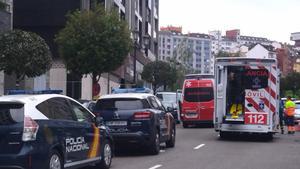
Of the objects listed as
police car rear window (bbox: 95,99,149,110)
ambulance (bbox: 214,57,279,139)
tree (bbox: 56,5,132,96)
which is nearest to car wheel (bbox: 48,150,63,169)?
police car rear window (bbox: 95,99,149,110)

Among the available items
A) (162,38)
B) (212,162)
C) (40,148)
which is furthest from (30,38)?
(162,38)

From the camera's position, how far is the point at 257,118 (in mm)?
21297

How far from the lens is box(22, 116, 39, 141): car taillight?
9750 mm

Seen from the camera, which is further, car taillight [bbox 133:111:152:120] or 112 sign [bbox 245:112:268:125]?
112 sign [bbox 245:112:268:125]

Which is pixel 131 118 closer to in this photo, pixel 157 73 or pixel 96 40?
pixel 96 40

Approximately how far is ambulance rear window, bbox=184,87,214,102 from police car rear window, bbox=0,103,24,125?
21874 mm

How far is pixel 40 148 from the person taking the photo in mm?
9914

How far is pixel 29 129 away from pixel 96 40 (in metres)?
22.9

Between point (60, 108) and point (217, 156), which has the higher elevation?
point (60, 108)

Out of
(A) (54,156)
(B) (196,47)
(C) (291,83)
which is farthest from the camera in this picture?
(B) (196,47)

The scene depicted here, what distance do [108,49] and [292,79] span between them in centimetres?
6359

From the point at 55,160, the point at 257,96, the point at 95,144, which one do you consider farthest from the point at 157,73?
the point at 55,160

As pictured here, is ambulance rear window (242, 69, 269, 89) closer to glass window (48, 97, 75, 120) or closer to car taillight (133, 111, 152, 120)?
car taillight (133, 111, 152, 120)

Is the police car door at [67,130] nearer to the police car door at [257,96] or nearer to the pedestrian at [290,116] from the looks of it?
the police car door at [257,96]
